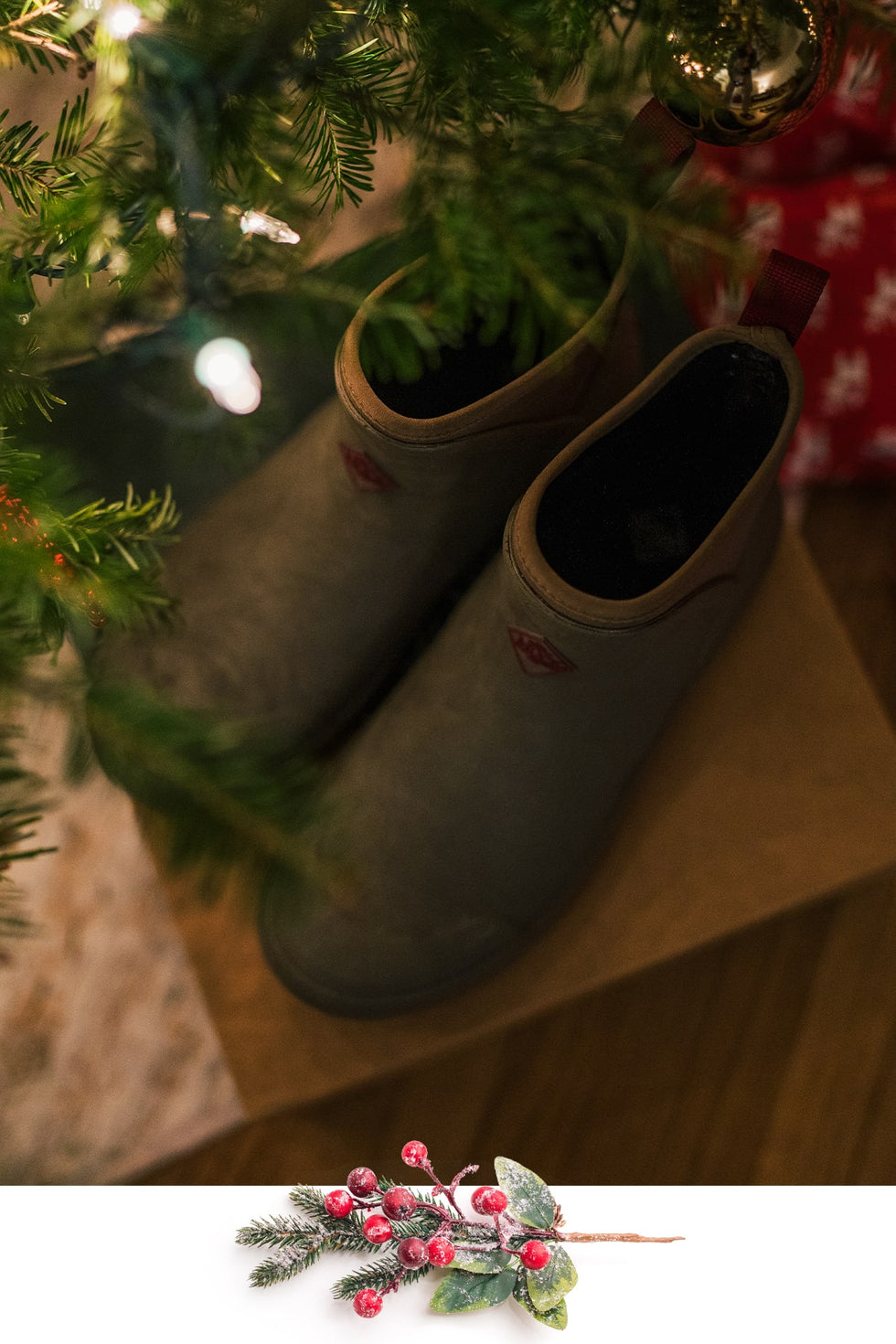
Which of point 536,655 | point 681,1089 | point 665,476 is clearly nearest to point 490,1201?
point 536,655

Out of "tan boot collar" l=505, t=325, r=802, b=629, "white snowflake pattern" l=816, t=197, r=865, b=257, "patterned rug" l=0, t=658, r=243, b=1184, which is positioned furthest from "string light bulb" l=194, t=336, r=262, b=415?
"white snowflake pattern" l=816, t=197, r=865, b=257

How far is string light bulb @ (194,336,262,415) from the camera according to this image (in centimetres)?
48

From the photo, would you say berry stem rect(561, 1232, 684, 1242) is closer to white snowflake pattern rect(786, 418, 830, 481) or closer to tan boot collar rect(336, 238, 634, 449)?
tan boot collar rect(336, 238, 634, 449)

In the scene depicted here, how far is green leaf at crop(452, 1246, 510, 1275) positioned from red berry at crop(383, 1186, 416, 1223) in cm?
3

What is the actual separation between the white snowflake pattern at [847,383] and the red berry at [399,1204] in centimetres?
69

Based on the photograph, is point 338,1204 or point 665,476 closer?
point 338,1204

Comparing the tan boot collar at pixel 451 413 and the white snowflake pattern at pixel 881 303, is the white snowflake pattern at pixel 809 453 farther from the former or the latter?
the tan boot collar at pixel 451 413

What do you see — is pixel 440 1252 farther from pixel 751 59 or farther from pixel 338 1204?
pixel 751 59

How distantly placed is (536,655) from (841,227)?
0.46m

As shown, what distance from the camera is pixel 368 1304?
1.22 feet

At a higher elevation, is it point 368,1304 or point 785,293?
point 785,293

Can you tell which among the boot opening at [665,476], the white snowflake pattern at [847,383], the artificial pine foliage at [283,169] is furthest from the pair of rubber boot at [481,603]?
the white snowflake pattern at [847,383]

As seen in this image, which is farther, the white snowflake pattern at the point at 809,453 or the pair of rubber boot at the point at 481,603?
the white snowflake pattern at the point at 809,453

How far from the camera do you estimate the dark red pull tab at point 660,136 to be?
0.35 metres
